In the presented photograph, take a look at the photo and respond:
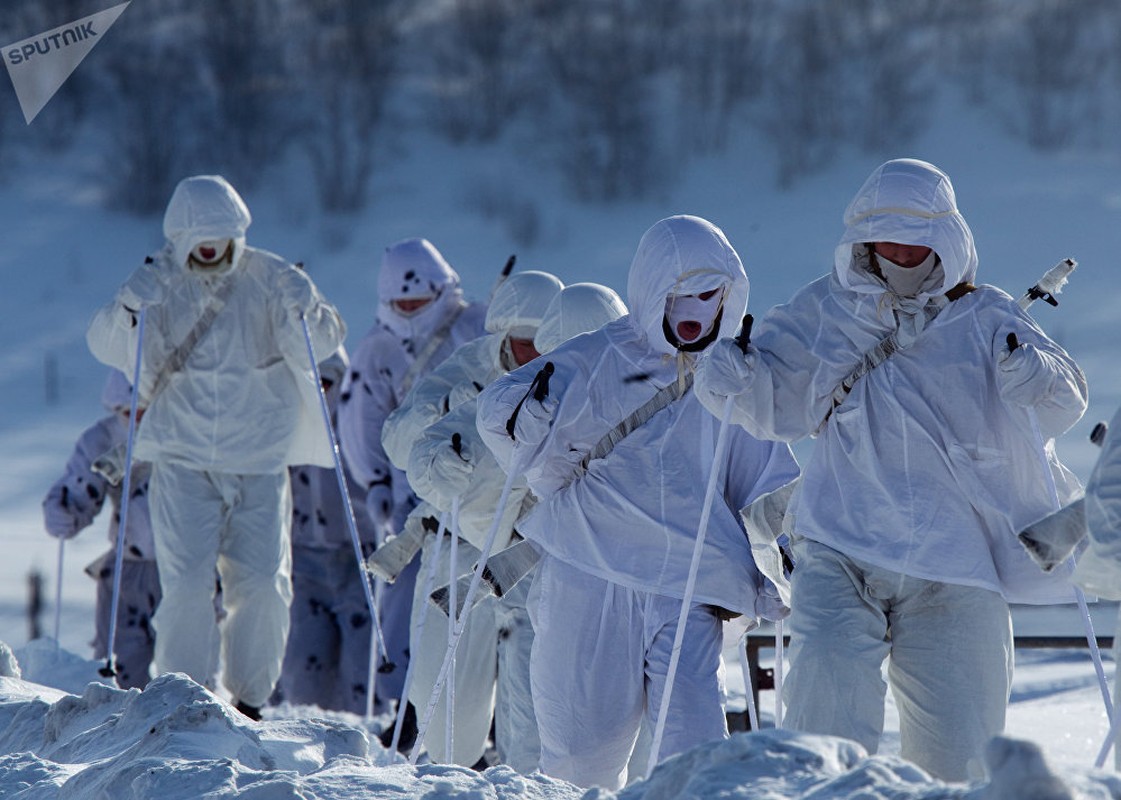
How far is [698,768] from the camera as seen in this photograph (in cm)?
380

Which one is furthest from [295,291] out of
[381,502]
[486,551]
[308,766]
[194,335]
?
[308,766]

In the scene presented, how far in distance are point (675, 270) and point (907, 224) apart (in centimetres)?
81

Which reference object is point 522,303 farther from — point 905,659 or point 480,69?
point 480,69

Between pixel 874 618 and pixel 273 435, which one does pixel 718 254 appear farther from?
pixel 273 435

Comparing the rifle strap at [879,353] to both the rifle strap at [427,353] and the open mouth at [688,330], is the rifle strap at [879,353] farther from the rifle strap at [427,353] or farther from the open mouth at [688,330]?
the rifle strap at [427,353]

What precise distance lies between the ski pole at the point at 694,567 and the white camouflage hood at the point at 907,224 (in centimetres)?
31

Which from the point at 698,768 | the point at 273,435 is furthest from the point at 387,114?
the point at 698,768

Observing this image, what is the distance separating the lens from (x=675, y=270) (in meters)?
5.89

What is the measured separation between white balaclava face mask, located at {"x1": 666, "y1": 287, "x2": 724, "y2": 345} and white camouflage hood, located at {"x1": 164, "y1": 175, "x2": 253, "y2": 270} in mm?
3265

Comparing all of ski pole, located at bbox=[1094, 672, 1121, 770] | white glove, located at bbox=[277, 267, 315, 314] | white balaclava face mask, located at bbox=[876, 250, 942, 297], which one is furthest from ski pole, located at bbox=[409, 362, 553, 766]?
white glove, located at bbox=[277, 267, 315, 314]

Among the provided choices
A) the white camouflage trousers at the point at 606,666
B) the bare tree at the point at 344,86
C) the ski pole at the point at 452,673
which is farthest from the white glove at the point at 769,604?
the bare tree at the point at 344,86

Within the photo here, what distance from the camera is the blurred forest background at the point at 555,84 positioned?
2859 cm

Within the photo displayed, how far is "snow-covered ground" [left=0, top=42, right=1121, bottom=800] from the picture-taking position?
6242 mm

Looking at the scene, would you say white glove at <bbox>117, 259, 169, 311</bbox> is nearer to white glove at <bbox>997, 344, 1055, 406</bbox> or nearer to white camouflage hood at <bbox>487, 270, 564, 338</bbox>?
white camouflage hood at <bbox>487, 270, 564, 338</bbox>
